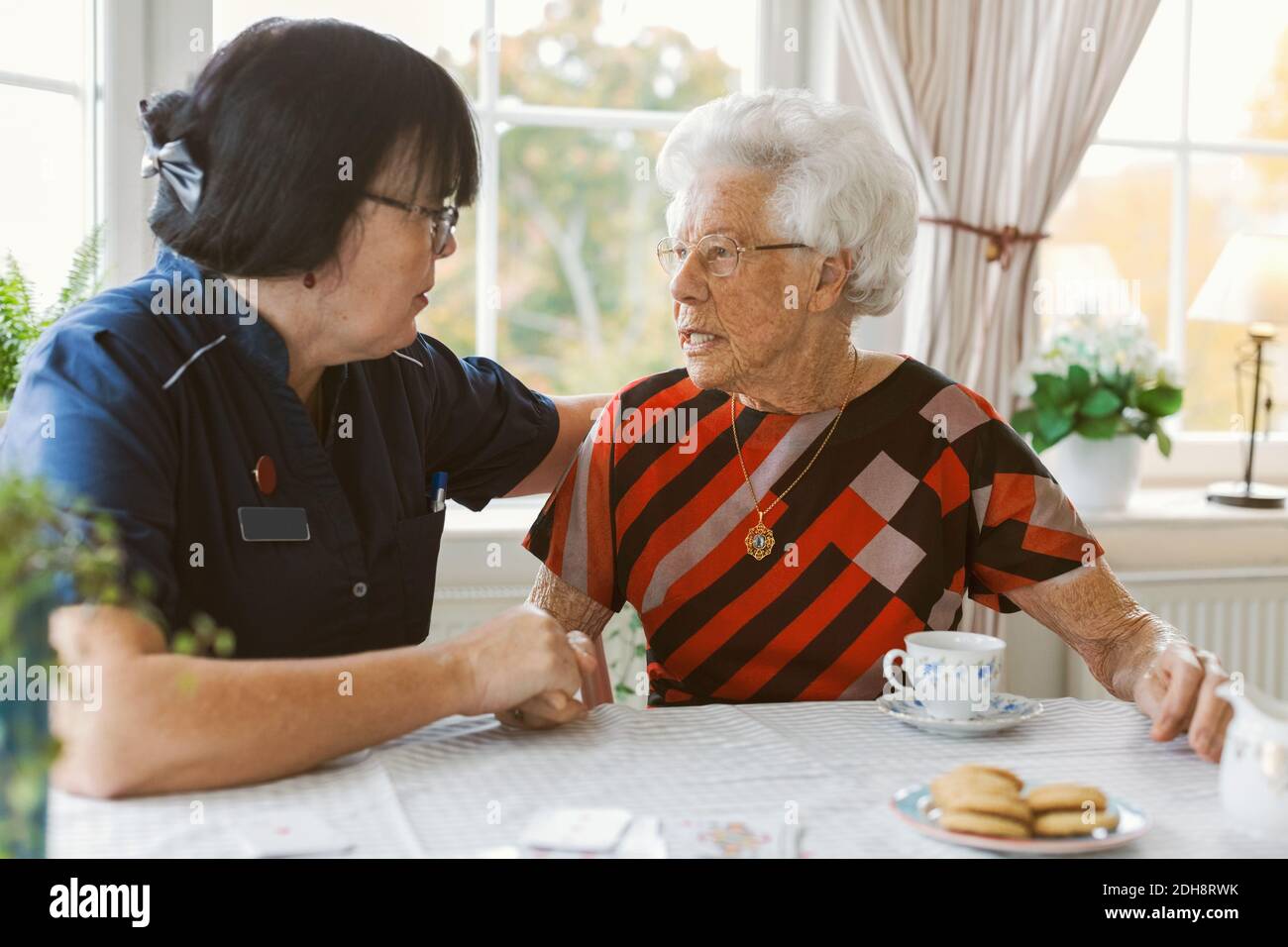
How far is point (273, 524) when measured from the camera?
146 cm

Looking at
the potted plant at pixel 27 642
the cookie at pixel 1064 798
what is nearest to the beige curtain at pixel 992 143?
the cookie at pixel 1064 798

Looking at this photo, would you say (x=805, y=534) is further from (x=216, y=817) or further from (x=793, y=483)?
(x=216, y=817)

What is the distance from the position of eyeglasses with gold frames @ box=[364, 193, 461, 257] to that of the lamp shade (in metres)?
2.13

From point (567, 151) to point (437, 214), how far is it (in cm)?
595

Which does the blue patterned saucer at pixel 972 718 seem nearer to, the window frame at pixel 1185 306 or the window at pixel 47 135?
the window at pixel 47 135

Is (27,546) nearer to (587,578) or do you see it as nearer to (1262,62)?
(587,578)

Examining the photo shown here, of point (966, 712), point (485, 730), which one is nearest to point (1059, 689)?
point (966, 712)

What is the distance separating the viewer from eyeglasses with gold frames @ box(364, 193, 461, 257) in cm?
154

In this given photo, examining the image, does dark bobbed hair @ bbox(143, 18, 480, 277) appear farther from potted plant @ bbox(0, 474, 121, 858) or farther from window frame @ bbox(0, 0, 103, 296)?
window frame @ bbox(0, 0, 103, 296)

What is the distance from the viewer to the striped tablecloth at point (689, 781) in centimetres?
107

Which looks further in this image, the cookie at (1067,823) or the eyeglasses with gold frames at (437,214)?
the eyeglasses with gold frames at (437,214)

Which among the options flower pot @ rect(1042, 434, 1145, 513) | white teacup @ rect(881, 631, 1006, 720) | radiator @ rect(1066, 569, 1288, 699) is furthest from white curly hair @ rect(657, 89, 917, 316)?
radiator @ rect(1066, 569, 1288, 699)

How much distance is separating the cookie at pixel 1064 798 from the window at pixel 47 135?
6.69 feet

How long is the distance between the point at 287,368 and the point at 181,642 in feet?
2.68
